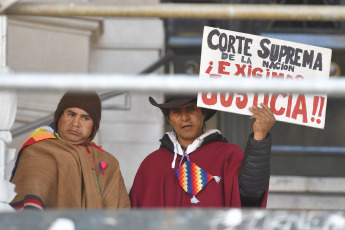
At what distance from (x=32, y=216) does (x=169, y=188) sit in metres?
1.78

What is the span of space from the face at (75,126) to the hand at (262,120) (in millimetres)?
850

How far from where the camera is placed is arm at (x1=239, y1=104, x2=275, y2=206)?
3.82 m

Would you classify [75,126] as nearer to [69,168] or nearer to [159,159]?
[69,168]

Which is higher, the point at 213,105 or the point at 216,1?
the point at 216,1

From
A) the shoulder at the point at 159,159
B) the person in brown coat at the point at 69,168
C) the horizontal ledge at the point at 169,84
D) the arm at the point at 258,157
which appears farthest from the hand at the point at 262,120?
the horizontal ledge at the point at 169,84

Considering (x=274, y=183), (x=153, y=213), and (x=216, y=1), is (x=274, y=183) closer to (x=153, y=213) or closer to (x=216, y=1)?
(x=216, y=1)

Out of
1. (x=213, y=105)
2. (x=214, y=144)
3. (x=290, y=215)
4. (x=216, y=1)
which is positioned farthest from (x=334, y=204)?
(x=290, y=215)

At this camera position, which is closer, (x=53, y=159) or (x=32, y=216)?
(x=32, y=216)

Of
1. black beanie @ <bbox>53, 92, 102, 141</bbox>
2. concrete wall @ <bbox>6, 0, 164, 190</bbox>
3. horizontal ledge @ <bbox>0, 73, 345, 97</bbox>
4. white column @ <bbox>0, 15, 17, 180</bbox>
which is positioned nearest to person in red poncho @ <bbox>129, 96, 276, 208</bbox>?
black beanie @ <bbox>53, 92, 102, 141</bbox>

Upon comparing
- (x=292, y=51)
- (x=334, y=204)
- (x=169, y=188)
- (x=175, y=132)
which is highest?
(x=292, y=51)

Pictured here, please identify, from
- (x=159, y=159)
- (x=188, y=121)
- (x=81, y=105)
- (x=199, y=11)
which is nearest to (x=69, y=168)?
(x=81, y=105)

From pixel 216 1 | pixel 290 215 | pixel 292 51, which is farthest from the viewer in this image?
pixel 216 1

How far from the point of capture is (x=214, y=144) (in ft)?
14.1

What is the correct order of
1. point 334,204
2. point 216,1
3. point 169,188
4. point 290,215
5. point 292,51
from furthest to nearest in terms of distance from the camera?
1. point 216,1
2. point 334,204
3. point 169,188
4. point 292,51
5. point 290,215
